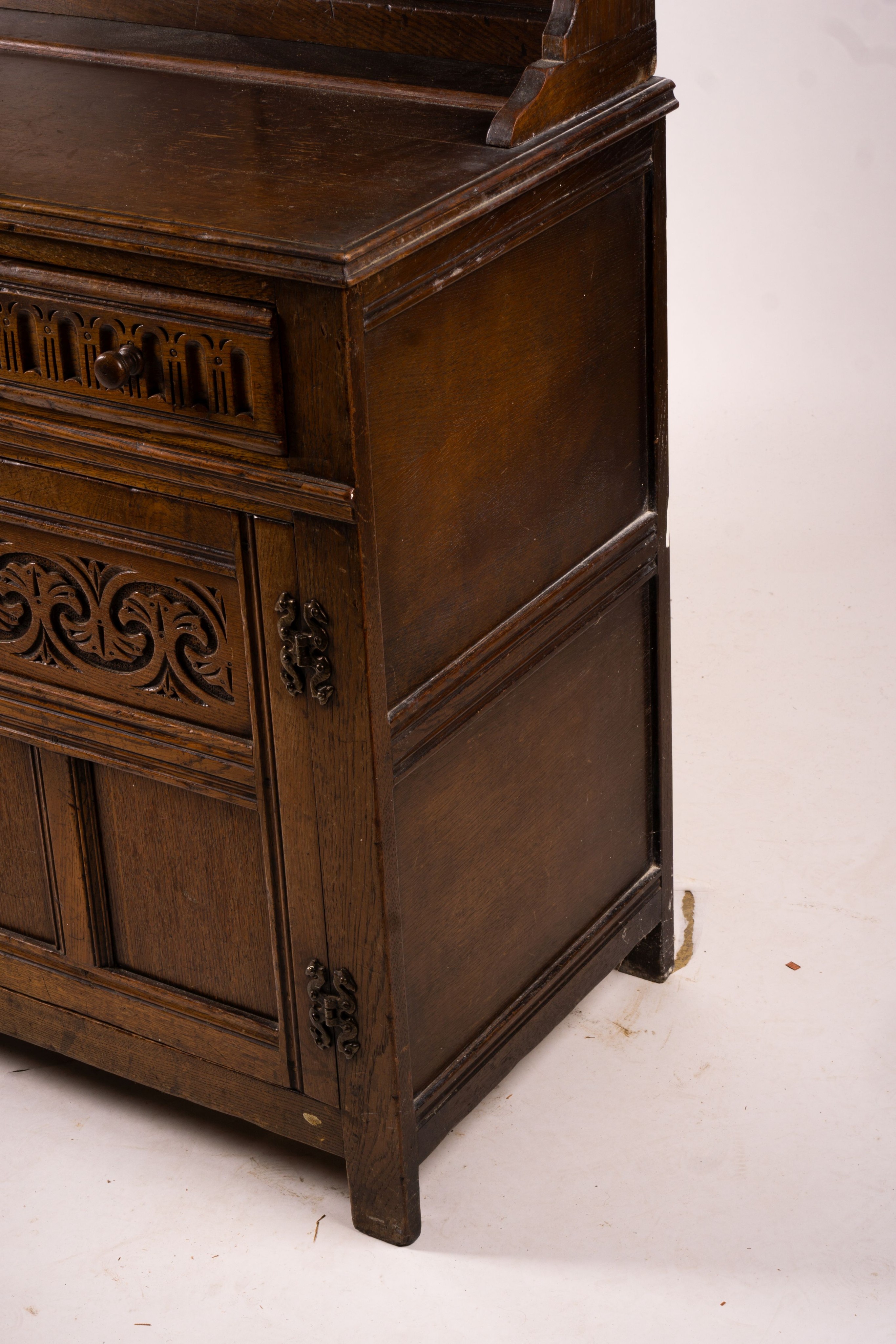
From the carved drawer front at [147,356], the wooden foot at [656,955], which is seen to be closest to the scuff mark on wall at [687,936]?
the wooden foot at [656,955]

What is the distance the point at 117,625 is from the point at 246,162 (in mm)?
523

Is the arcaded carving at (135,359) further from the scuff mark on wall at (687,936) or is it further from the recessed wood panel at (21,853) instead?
the scuff mark on wall at (687,936)

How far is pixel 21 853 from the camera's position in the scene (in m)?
2.28

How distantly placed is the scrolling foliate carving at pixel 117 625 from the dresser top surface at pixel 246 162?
1.30 ft

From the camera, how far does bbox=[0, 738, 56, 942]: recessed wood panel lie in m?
2.22

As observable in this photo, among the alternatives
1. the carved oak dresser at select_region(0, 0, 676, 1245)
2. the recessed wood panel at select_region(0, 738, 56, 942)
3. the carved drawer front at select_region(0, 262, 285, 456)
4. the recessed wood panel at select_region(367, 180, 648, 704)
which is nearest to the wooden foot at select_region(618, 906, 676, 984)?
the carved oak dresser at select_region(0, 0, 676, 1245)

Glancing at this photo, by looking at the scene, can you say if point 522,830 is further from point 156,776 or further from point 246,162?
point 246,162

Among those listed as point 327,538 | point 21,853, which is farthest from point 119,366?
point 21,853

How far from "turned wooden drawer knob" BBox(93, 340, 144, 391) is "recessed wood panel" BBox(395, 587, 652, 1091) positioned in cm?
52

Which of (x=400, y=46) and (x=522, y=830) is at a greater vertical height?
(x=400, y=46)

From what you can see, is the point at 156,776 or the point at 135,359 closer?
the point at 135,359

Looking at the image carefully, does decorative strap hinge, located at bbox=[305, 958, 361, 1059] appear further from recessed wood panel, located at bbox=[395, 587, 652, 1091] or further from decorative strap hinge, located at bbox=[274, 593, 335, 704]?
decorative strap hinge, located at bbox=[274, 593, 335, 704]

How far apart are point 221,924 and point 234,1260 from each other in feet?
1.33

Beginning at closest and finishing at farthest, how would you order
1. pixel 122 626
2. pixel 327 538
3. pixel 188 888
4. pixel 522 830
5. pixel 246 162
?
pixel 327 538, pixel 246 162, pixel 122 626, pixel 188 888, pixel 522 830
